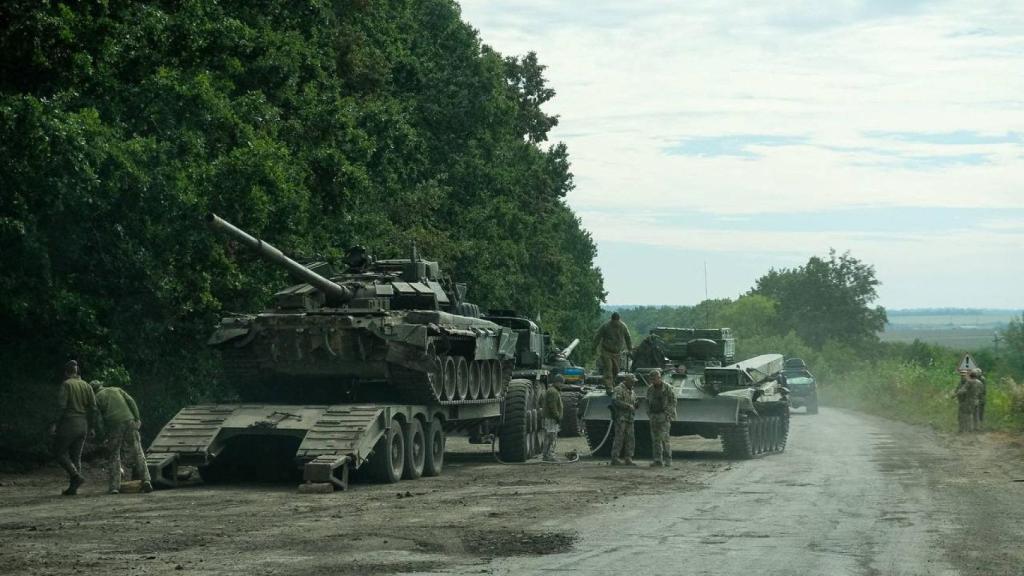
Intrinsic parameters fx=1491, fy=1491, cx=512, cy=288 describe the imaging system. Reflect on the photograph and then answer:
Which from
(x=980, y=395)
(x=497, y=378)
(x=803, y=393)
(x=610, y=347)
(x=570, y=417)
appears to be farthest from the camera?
(x=803, y=393)

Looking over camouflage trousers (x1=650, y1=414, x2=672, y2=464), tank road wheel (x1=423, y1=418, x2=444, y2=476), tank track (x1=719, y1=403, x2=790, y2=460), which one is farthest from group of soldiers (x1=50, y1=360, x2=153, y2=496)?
tank track (x1=719, y1=403, x2=790, y2=460)

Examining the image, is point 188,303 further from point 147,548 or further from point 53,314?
point 147,548

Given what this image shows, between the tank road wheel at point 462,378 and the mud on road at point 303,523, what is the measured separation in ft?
4.16

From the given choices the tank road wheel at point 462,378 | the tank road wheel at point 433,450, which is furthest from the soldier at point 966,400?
the tank road wheel at point 433,450

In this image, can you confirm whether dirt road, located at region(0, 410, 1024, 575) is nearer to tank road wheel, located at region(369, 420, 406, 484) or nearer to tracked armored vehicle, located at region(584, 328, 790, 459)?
tank road wheel, located at region(369, 420, 406, 484)

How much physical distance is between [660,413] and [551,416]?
98.4 inches

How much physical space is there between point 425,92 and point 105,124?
20641 millimetres

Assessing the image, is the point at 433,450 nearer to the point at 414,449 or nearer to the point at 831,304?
the point at 414,449

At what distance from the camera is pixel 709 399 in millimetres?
24922

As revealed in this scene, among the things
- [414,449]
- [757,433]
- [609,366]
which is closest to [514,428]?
[609,366]

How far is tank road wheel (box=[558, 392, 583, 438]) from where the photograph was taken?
32.5 m

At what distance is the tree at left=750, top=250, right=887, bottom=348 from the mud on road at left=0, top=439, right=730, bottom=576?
92410 millimetres

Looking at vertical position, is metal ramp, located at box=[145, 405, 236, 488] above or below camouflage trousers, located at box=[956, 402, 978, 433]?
above

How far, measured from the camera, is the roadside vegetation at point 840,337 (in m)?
64.0
